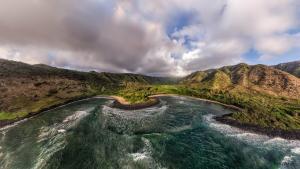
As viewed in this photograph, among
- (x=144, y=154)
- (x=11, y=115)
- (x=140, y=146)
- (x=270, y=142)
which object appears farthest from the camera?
(x=11, y=115)

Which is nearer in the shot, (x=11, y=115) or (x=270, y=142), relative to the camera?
(x=270, y=142)

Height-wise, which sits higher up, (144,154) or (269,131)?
(269,131)

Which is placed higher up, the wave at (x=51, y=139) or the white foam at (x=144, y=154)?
the white foam at (x=144, y=154)

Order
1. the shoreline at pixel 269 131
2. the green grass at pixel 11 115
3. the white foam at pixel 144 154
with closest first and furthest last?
the white foam at pixel 144 154
the shoreline at pixel 269 131
the green grass at pixel 11 115

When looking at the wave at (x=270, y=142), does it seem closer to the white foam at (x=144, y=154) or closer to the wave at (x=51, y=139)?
the white foam at (x=144, y=154)

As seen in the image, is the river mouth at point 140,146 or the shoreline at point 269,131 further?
the shoreline at point 269,131

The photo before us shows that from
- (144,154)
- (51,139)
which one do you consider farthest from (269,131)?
(51,139)

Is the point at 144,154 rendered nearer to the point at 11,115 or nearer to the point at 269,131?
the point at 269,131

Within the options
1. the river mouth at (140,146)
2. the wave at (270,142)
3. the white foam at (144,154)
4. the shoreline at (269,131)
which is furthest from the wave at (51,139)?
the shoreline at (269,131)

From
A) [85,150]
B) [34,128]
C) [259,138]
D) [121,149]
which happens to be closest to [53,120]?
[34,128]
